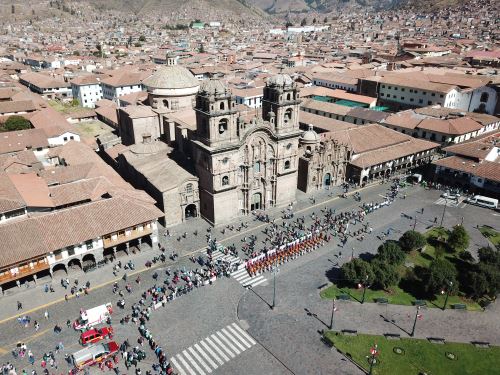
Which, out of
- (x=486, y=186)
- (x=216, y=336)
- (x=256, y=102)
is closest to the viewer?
(x=216, y=336)

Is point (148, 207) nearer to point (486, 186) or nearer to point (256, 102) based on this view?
point (486, 186)

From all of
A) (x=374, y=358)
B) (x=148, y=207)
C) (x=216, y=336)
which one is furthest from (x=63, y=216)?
(x=374, y=358)

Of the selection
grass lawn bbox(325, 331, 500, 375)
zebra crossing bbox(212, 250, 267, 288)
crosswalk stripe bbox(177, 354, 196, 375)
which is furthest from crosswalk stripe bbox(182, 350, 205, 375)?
grass lawn bbox(325, 331, 500, 375)

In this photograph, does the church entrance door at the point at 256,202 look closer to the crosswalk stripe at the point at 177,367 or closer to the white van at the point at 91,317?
the white van at the point at 91,317

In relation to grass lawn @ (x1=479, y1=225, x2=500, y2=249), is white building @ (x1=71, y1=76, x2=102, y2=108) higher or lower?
higher

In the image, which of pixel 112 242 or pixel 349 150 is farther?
pixel 349 150

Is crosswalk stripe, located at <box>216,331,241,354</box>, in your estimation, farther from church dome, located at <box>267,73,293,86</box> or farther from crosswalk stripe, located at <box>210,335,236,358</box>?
church dome, located at <box>267,73,293,86</box>

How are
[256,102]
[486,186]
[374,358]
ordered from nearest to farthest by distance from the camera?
[374,358], [486,186], [256,102]

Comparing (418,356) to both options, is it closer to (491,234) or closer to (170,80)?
(491,234)
